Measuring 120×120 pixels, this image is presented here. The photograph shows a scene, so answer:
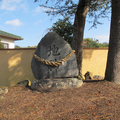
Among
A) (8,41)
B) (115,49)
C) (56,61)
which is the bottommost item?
(56,61)

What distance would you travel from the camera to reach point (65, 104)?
2.64 m

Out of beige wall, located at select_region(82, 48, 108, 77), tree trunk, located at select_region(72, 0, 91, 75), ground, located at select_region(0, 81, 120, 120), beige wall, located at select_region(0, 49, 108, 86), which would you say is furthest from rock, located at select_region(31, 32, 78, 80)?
beige wall, located at select_region(82, 48, 108, 77)

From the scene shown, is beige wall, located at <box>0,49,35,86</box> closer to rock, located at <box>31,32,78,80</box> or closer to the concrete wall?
rock, located at <box>31,32,78,80</box>

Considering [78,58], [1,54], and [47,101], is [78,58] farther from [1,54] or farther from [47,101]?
[1,54]

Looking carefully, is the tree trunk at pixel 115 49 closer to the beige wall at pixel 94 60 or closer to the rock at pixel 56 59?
the rock at pixel 56 59

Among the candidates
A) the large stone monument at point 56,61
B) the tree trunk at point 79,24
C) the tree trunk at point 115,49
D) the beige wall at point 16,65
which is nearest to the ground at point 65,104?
the tree trunk at point 115,49

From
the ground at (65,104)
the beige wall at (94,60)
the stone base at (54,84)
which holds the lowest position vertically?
the ground at (65,104)

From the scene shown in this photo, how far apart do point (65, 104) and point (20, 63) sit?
4877 mm

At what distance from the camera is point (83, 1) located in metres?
5.19

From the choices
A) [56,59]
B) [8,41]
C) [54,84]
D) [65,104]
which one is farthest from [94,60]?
[8,41]

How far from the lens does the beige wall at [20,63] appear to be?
6.68 metres

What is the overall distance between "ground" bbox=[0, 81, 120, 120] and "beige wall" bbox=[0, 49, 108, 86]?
3282 millimetres

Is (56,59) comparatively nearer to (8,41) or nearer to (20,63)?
(20,63)

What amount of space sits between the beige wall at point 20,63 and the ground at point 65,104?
328cm
